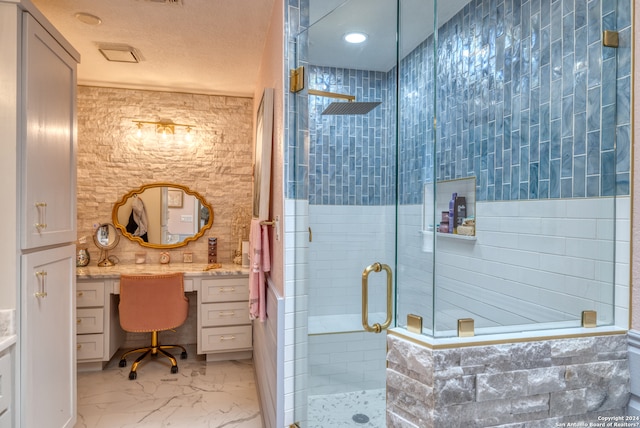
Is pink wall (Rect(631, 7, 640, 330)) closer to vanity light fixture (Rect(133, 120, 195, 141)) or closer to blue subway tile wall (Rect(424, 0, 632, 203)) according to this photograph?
blue subway tile wall (Rect(424, 0, 632, 203))

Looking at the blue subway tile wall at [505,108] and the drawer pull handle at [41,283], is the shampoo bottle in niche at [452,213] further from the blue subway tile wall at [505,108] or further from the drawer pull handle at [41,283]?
the drawer pull handle at [41,283]

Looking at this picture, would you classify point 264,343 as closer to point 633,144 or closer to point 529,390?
point 529,390

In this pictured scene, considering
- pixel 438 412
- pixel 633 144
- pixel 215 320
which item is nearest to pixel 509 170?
pixel 633 144

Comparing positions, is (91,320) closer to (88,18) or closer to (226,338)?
(226,338)

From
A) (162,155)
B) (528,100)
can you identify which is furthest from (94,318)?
(528,100)

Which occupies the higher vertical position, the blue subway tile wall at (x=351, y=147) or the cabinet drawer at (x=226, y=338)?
the blue subway tile wall at (x=351, y=147)

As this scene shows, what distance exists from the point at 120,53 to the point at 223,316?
2295mm

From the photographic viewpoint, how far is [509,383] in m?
1.11

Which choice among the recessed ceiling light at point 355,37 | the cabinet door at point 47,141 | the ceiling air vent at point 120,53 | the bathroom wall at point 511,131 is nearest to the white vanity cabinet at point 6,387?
the cabinet door at point 47,141

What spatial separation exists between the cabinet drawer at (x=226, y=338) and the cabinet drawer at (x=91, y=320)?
2.73 feet

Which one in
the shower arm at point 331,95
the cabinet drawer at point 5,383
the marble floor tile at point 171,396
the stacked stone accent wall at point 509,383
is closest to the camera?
the stacked stone accent wall at point 509,383

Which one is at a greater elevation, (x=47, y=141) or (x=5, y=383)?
(x=47, y=141)

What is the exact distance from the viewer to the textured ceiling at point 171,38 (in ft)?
7.01

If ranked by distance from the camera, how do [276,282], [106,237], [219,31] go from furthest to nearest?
[106,237] → [219,31] → [276,282]
